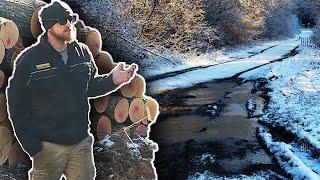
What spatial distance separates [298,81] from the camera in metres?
22.0

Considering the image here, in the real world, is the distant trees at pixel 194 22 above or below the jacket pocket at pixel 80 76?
below

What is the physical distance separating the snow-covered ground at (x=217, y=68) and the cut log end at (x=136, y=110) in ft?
47.8

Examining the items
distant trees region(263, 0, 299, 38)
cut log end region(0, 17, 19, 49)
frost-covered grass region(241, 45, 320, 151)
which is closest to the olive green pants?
cut log end region(0, 17, 19, 49)

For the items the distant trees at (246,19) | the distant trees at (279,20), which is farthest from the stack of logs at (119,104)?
the distant trees at (279,20)

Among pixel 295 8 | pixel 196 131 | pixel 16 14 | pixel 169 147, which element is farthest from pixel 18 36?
pixel 295 8

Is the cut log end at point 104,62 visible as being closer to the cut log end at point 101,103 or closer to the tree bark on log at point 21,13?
the cut log end at point 101,103

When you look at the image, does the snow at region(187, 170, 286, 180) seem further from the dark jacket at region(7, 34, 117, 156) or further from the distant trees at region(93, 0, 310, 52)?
the distant trees at region(93, 0, 310, 52)

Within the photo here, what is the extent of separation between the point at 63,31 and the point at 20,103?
1.94ft

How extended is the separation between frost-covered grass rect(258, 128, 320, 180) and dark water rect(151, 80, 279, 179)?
0.23 m

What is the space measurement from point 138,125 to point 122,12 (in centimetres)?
2104

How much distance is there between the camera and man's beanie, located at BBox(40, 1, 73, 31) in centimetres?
342

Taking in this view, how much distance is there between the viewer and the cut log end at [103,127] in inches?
177

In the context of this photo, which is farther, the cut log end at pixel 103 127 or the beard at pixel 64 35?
the cut log end at pixel 103 127

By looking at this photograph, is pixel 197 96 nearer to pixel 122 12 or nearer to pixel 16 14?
pixel 122 12
